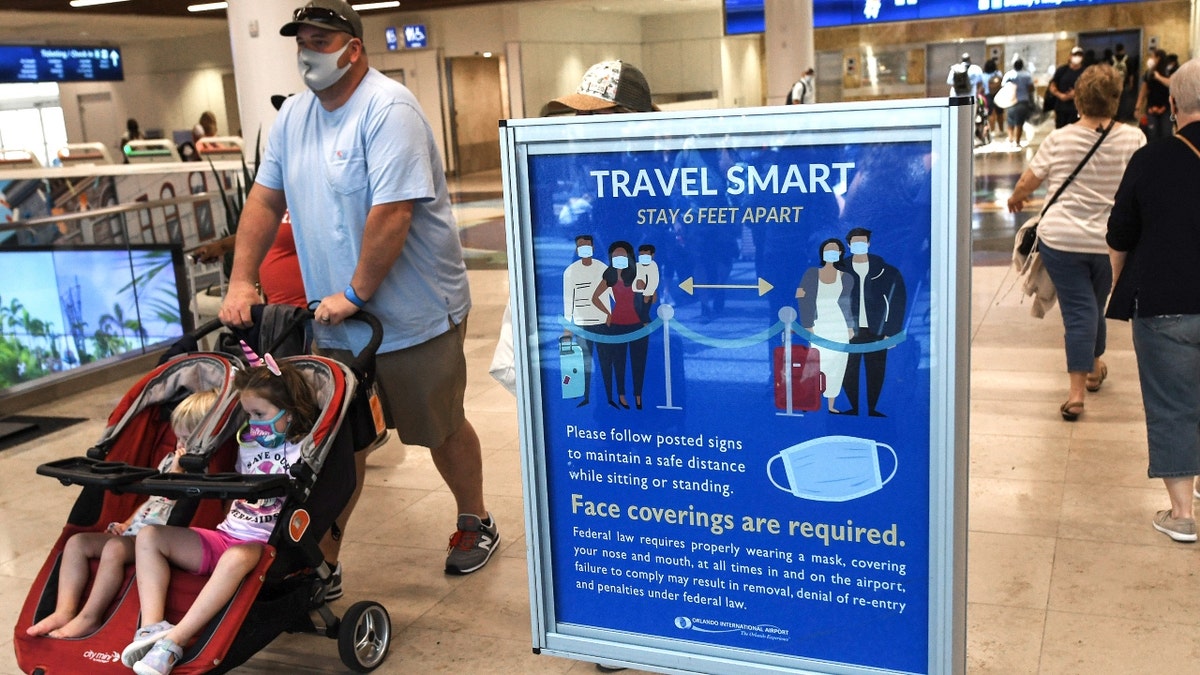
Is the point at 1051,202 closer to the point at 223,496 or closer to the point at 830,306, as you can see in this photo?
the point at 830,306

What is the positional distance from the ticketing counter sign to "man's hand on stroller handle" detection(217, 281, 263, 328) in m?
1.20

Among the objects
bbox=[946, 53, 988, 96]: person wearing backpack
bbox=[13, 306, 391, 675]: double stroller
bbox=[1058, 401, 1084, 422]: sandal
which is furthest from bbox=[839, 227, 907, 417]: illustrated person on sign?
bbox=[946, 53, 988, 96]: person wearing backpack

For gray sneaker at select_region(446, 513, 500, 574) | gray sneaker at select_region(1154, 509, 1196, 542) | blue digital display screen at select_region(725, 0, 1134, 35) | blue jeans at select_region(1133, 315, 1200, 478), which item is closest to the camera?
blue jeans at select_region(1133, 315, 1200, 478)

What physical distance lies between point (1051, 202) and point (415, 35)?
64.3 ft

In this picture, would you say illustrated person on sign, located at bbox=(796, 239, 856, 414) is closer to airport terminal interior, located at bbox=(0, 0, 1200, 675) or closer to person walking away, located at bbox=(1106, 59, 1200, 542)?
airport terminal interior, located at bbox=(0, 0, 1200, 675)

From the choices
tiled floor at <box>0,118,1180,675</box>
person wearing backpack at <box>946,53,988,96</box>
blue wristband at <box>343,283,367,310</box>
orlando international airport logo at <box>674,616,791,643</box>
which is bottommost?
tiled floor at <box>0,118,1180,675</box>

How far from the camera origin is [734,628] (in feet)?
8.19

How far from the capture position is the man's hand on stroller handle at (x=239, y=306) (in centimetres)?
337

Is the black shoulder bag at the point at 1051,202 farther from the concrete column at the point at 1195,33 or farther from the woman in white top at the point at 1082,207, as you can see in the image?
the concrete column at the point at 1195,33

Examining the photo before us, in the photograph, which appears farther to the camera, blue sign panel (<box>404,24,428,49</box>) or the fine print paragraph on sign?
blue sign panel (<box>404,24,428,49</box>)

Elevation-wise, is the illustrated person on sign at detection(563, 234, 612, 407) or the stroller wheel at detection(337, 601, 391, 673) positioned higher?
the illustrated person on sign at detection(563, 234, 612, 407)

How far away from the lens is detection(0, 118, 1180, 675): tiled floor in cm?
314

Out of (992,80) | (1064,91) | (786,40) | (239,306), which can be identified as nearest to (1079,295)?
(239,306)

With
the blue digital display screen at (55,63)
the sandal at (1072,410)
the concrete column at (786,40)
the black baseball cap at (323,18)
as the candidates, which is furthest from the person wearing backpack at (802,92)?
the blue digital display screen at (55,63)
